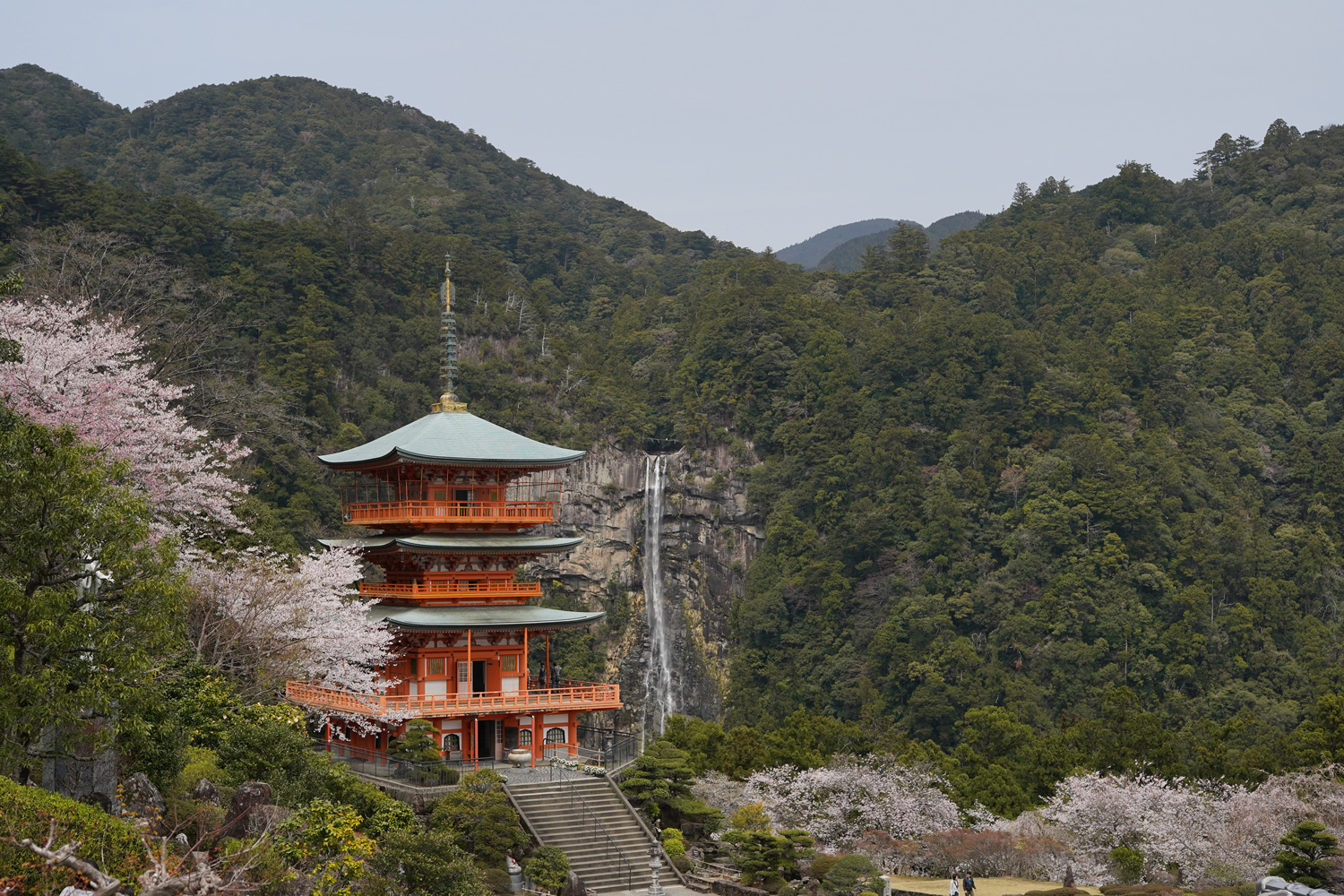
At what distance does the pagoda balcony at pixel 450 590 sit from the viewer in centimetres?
2894

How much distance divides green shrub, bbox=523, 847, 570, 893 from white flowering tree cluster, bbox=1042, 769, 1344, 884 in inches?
430

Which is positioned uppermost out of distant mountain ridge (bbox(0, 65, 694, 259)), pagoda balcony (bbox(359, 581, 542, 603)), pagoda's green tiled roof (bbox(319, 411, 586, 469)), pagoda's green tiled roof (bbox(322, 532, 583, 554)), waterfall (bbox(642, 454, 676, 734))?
Result: distant mountain ridge (bbox(0, 65, 694, 259))

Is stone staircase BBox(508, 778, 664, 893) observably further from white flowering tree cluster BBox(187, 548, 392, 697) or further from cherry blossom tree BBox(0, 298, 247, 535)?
cherry blossom tree BBox(0, 298, 247, 535)

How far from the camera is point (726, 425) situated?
6962cm

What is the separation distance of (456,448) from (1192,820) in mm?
18232

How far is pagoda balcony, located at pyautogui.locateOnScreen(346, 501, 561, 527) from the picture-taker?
95.3 feet

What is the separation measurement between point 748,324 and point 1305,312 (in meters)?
29.4

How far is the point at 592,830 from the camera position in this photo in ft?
80.8

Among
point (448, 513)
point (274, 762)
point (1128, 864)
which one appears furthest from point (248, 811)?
point (1128, 864)

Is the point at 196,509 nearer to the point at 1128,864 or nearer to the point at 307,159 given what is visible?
the point at 1128,864

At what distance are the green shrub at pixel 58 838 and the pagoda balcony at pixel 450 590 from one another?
15.3 meters

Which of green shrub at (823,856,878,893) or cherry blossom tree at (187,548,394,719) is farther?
cherry blossom tree at (187,548,394,719)

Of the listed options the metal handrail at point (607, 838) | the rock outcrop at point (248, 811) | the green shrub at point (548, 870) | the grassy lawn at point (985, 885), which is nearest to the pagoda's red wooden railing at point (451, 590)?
the metal handrail at point (607, 838)

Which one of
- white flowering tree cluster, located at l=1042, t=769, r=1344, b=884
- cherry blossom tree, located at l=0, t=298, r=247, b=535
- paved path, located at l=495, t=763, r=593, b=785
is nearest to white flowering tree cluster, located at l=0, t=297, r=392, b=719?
cherry blossom tree, located at l=0, t=298, r=247, b=535
